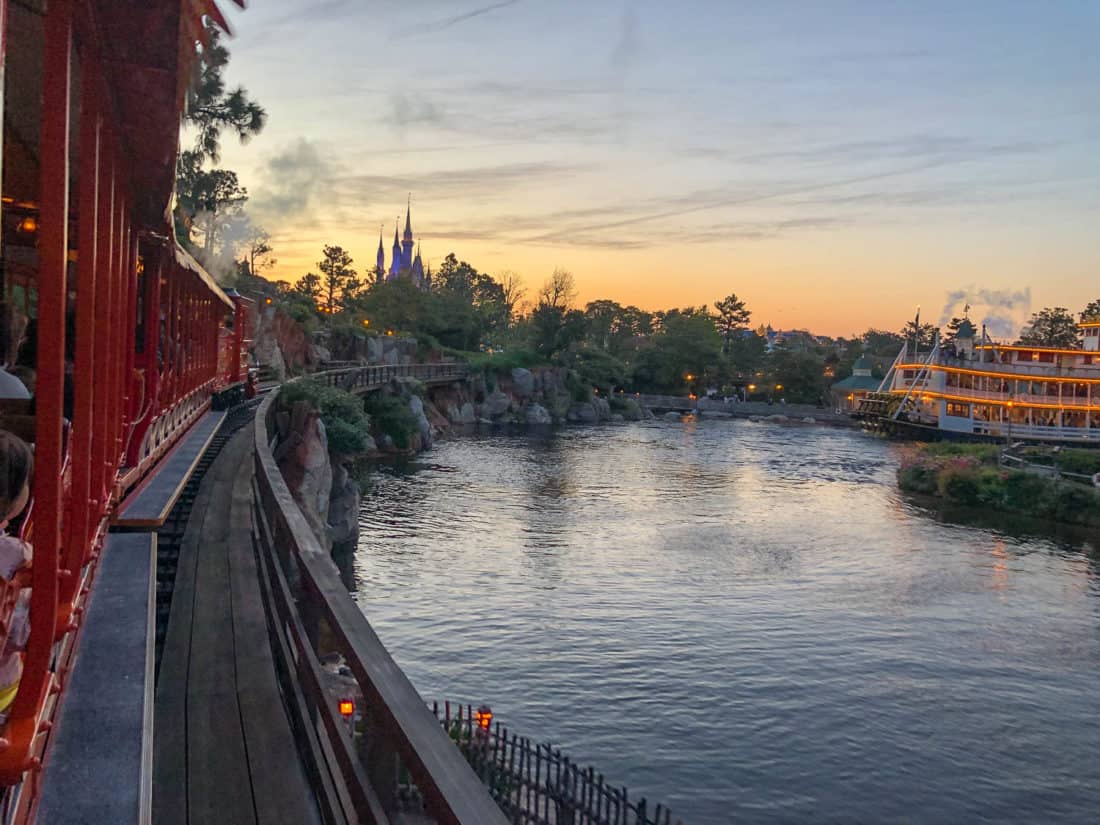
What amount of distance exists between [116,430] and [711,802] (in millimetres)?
10063

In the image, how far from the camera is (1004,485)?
37.2m

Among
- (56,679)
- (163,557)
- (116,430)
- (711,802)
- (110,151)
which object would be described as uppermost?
(110,151)

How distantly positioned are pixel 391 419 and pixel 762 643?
30.3 meters

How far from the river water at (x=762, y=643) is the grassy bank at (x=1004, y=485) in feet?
12.1

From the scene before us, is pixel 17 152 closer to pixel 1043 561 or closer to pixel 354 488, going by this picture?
pixel 354 488

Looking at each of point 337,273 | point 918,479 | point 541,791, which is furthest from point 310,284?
point 541,791

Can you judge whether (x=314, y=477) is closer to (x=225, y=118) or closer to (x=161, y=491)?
(x=161, y=491)

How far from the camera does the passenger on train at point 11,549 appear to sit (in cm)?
264

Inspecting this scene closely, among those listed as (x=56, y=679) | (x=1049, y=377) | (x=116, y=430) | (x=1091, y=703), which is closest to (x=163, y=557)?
(x=116, y=430)

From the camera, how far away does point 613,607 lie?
70.0ft

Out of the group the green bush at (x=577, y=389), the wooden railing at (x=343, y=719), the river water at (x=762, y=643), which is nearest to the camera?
the wooden railing at (x=343, y=719)

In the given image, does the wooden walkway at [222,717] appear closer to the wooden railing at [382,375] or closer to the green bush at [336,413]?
the green bush at [336,413]

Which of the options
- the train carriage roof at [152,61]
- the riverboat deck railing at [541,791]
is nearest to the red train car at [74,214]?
the train carriage roof at [152,61]

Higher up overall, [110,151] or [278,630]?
[110,151]
